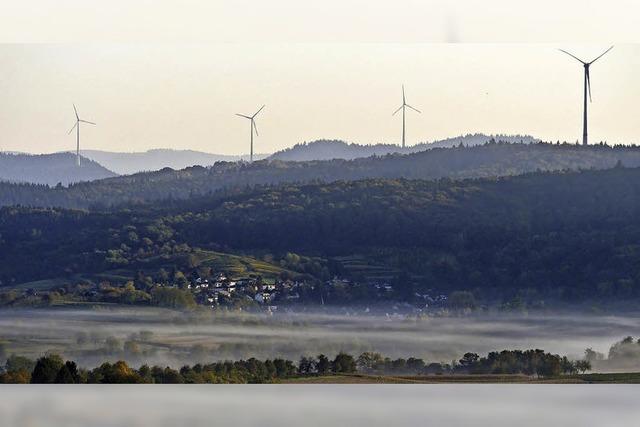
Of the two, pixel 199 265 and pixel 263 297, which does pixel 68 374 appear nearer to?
pixel 199 265

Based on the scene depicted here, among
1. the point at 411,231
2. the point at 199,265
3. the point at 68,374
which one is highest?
the point at 411,231

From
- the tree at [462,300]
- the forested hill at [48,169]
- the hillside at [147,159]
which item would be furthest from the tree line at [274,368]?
the hillside at [147,159]

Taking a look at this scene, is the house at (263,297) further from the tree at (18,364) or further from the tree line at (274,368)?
the tree at (18,364)

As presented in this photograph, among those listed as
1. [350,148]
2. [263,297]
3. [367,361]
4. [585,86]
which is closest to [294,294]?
[263,297]

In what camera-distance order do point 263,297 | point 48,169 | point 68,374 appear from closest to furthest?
point 68,374
point 263,297
point 48,169

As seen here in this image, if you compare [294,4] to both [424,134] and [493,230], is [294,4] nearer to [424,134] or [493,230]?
[424,134]
